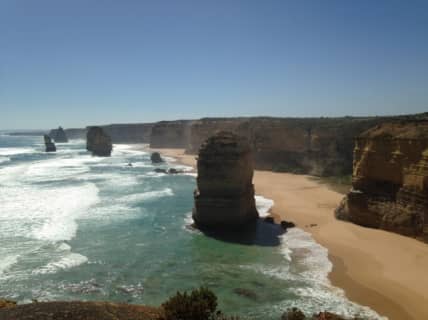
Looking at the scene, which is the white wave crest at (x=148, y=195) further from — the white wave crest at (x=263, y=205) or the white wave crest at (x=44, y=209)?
the white wave crest at (x=263, y=205)

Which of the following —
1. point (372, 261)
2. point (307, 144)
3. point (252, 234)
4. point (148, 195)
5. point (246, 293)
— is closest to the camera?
point (246, 293)

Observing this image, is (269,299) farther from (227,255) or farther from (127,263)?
(127,263)

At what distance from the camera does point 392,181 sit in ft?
86.0

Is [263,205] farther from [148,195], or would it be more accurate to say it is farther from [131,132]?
[131,132]

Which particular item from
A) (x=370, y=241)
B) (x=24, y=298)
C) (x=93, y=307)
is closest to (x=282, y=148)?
(x=370, y=241)

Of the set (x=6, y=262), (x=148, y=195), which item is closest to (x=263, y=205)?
(x=148, y=195)

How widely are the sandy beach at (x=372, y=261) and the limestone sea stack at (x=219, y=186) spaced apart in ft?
19.3

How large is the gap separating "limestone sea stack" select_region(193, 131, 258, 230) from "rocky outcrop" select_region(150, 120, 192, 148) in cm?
9031

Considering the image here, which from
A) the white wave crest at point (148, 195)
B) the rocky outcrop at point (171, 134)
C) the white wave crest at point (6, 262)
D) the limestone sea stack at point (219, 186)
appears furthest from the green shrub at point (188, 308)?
the rocky outcrop at point (171, 134)

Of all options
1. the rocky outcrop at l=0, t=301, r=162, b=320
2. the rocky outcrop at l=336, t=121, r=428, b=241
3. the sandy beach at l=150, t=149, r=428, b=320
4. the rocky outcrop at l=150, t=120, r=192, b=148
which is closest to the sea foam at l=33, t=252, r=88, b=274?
the rocky outcrop at l=0, t=301, r=162, b=320

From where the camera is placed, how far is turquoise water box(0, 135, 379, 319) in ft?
58.1

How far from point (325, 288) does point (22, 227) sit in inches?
882

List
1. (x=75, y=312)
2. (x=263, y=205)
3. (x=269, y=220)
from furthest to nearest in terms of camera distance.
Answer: (x=263, y=205), (x=269, y=220), (x=75, y=312)

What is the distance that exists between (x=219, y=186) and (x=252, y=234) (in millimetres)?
4016
